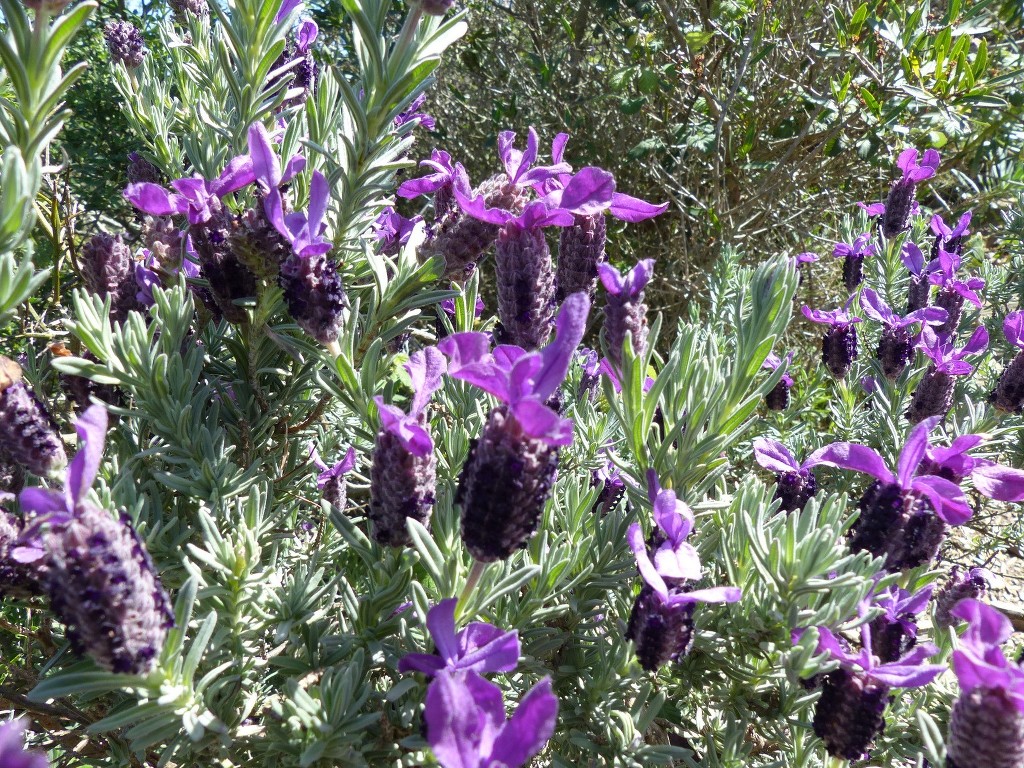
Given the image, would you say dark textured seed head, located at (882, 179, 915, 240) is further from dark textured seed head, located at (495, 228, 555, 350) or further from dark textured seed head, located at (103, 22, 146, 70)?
dark textured seed head, located at (103, 22, 146, 70)

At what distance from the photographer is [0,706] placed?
1.55 meters

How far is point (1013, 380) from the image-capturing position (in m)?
1.66

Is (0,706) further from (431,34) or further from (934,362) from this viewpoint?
(934,362)

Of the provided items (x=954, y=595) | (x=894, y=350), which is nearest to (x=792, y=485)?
(x=954, y=595)

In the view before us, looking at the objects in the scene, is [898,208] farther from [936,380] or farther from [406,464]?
[406,464]

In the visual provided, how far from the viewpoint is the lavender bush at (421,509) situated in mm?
779

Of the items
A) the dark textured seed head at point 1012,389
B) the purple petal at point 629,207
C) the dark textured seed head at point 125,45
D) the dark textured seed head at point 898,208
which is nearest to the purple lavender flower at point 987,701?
the purple petal at point 629,207

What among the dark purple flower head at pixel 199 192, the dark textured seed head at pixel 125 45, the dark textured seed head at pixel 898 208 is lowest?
the dark purple flower head at pixel 199 192

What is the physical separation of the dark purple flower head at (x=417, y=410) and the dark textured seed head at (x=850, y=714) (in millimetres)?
603

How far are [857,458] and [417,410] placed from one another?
2.15 ft

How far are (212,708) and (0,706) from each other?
93cm

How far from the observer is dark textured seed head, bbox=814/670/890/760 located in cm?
92

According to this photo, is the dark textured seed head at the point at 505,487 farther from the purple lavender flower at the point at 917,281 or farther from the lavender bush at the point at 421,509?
the purple lavender flower at the point at 917,281

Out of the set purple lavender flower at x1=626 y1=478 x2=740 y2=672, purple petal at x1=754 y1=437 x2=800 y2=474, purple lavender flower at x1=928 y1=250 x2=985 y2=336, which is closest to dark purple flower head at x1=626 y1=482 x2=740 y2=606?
purple lavender flower at x1=626 y1=478 x2=740 y2=672
